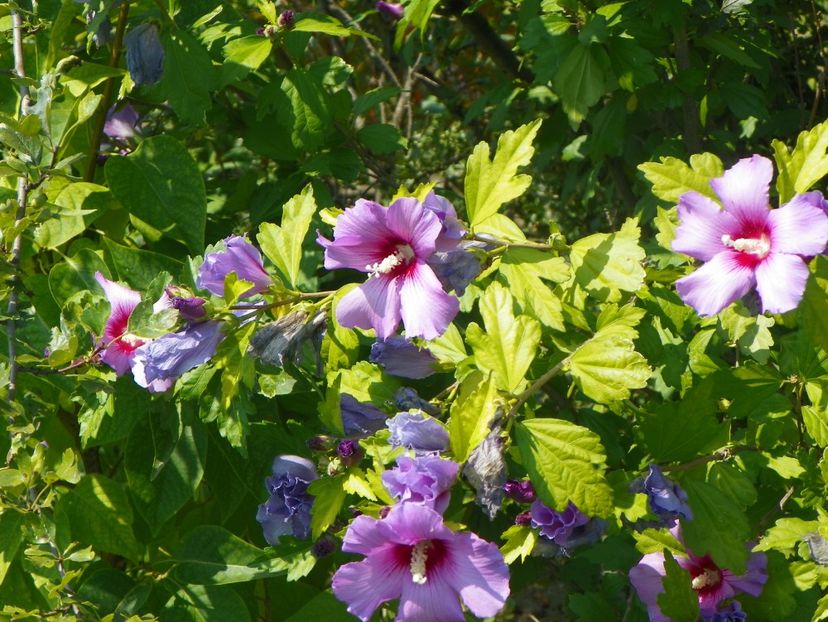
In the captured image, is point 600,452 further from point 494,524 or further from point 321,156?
point 321,156

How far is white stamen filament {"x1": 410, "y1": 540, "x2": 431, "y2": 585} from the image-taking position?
1226mm

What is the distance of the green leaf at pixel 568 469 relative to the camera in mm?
1262

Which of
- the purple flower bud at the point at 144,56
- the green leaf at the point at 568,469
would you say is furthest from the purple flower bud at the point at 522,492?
the purple flower bud at the point at 144,56

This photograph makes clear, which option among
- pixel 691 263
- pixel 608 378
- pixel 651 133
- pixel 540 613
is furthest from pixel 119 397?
pixel 540 613

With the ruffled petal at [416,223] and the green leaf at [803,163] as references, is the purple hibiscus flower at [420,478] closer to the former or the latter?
the ruffled petal at [416,223]

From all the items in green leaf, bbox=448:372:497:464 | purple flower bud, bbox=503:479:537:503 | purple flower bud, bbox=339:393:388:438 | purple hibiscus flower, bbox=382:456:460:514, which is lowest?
purple flower bud, bbox=503:479:537:503

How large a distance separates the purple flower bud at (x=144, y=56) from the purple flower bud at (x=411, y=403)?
30.5 inches

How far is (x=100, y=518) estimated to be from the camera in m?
1.75

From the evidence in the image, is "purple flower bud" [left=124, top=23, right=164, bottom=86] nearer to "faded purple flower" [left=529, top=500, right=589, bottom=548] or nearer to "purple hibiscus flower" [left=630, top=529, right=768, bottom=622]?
"faded purple flower" [left=529, top=500, right=589, bottom=548]

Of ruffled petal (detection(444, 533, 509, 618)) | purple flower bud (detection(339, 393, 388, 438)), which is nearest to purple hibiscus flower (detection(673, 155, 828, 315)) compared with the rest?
ruffled petal (detection(444, 533, 509, 618))

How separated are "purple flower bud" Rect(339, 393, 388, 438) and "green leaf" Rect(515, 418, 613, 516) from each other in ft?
0.96

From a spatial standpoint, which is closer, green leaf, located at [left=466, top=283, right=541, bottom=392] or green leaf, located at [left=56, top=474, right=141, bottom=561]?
green leaf, located at [left=466, top=283, right=541, bottom=392]

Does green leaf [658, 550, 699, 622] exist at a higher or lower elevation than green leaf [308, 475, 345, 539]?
lower

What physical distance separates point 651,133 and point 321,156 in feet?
3.41
